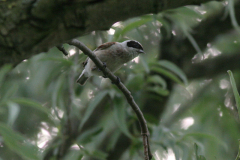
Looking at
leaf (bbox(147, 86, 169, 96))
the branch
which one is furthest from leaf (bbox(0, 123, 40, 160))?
the branch

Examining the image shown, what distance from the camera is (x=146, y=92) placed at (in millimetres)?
4371

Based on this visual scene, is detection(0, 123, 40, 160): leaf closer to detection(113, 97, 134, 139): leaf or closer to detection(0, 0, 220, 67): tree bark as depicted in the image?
detection(0, 0, 220, 67): tree bark

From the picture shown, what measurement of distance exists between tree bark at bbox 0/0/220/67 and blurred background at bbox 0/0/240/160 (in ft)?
5.72

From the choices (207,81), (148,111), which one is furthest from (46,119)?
(207,81)

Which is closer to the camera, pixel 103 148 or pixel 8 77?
pixel 8 77

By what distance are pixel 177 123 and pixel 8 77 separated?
2.75 m

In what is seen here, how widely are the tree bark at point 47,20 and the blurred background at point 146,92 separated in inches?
68.6

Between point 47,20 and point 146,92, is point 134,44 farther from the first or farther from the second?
point 47,20

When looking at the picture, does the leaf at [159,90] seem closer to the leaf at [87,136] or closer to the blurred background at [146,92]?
the blurred background at [146,92]

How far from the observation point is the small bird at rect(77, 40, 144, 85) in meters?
3.83

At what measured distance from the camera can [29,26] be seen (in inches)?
69.6

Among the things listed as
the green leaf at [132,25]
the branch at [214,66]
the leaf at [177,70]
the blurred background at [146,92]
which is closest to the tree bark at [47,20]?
the green leaf at [132,25]

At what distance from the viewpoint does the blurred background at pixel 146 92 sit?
3.80 metres

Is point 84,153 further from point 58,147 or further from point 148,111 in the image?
point 148,111
